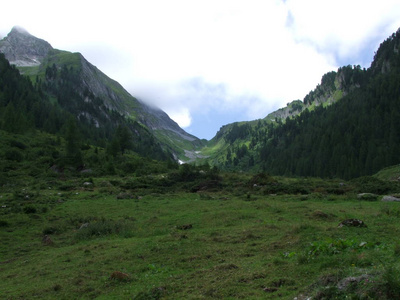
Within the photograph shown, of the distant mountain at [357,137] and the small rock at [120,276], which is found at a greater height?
the distant mountain at [357,137]

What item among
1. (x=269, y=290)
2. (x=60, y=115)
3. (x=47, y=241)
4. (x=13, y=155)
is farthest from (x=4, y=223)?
(x=60, y=115)

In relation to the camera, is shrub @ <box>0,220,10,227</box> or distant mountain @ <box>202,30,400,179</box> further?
distant mountain @ <box>202,30,400,179</box>

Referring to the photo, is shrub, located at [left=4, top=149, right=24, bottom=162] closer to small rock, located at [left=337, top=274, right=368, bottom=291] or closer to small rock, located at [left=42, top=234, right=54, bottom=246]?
small rock, located at [left=42, top=234, right=54, bottom=246]

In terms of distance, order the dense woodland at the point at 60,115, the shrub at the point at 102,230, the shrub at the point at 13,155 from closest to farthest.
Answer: the shrub at the point at 102,230 < the shrub at the point at 13,155 < the dense woodland at the point at 60,115

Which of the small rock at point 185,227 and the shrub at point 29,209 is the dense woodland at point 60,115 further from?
the small rock at point 185,227

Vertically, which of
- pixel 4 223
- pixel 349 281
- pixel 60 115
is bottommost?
pixel 4 223

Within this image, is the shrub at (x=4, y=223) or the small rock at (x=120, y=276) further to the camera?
the shrub at (x=4, y=223)

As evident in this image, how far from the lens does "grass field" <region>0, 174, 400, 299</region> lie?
9.23 metres

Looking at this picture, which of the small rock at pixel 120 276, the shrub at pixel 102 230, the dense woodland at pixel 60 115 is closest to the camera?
the small rock at pixel 120 276

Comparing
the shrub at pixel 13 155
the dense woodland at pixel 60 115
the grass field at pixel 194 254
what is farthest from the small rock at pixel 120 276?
the shrub at pixel 13 155

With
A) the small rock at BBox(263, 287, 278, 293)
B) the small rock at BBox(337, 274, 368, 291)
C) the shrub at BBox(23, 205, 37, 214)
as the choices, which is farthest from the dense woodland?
the small rock at BBox(337, 274, 368, 291)

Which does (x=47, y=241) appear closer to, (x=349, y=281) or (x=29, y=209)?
(x=29, y=209)

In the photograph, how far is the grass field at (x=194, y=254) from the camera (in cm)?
923

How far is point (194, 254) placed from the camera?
14727 millimetres
